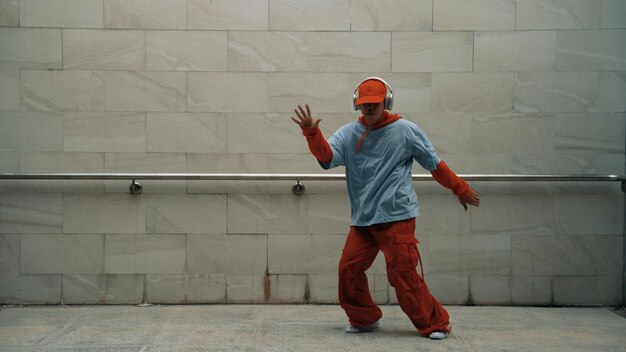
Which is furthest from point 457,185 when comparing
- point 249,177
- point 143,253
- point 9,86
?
point 9,86

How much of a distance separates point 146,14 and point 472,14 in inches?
110

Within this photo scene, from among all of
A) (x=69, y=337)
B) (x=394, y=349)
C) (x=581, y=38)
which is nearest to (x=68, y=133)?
(x=69, y=337)

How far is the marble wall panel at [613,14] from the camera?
22.6 feet

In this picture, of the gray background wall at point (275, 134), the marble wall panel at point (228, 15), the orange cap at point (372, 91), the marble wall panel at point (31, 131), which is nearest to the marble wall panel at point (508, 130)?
the gray background wall at point (275, 134)

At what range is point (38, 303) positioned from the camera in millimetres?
6922

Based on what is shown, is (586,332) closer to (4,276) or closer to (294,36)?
(294,36)

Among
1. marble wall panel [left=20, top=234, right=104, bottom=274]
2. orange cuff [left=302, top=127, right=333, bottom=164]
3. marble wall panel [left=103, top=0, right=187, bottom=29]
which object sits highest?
marble wall panel [left=103, top=0, right=187, bottom=29]

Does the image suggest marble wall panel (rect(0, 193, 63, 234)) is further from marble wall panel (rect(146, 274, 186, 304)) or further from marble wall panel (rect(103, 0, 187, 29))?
marble wall panel (rect(103, 0, 187, 29))

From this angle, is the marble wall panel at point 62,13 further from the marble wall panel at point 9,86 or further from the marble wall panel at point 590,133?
the marble wall panel at point 590,133

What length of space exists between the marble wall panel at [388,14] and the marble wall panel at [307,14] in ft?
0.31

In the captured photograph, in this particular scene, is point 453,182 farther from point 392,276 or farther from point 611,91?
point 611,91

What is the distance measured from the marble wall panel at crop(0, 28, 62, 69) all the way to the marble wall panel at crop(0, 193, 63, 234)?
3.68 ft

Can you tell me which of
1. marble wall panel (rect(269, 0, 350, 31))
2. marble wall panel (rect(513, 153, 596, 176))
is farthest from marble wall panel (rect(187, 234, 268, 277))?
marble wall panel (rect(513, 153, 596, 176))

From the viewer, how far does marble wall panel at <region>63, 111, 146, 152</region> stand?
689 cm
